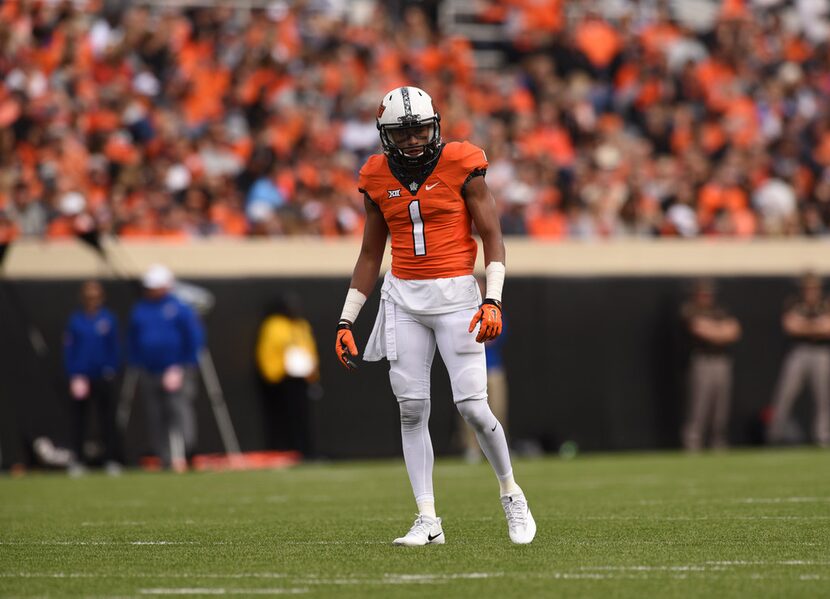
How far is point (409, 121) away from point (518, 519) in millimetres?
1887

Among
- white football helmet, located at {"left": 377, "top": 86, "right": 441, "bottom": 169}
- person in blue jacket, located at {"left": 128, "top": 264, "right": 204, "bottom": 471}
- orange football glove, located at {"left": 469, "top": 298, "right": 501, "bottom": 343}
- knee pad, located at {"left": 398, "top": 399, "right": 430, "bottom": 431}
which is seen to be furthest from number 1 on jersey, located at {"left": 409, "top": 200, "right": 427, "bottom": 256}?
person in blue jacket, located at {"left": 128, "top": 264, "right": 204, "bottom": 471}

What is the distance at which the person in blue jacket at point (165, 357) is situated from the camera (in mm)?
15938

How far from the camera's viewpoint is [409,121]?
23.9 ft

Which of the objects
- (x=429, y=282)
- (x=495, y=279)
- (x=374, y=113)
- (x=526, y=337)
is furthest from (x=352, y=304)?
(x=374, y=113)

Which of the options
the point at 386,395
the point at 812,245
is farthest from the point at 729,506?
the point at 812,245

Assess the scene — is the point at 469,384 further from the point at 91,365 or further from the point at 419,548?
the point at 91,365

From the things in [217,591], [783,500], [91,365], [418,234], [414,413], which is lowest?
[783,500]

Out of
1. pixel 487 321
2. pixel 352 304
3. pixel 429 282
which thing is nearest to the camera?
pixel 487 321

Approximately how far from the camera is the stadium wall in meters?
16.5

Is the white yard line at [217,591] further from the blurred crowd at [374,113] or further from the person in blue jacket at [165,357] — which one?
the blurred crowd at [374,113]

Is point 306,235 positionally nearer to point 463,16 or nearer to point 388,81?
point 388,81

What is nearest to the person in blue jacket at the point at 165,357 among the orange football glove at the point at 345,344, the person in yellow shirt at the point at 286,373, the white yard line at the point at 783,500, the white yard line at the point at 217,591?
the person in yellow shirt at the point at 286,373

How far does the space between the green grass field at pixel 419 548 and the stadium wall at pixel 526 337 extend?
135 inches

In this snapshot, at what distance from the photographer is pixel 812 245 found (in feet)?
63.1
